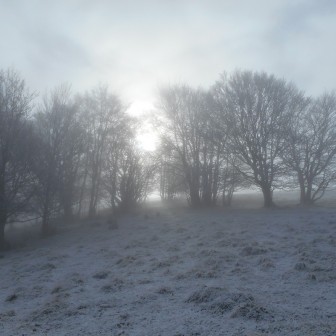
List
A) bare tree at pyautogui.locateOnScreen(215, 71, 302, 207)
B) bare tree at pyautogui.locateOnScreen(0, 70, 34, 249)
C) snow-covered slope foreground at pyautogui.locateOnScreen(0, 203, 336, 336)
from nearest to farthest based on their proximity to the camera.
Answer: snow-covered slope foreground at pyautogui.locateOnScreen(0, 203, 336, 336) → bare tree at pyautogui.locateOnScreen(0, 70, 34, 249) → bare tree at pyautogui.locateOnScreen(215, 71, 302, 207)

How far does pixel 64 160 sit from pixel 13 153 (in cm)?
497

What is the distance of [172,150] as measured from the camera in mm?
34406

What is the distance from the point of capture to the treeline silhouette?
21438 millimetres

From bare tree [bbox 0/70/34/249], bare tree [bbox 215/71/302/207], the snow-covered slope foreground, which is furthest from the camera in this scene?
bare tree [bbox 215/71/302/207]

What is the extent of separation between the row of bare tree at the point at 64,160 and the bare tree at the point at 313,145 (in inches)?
563

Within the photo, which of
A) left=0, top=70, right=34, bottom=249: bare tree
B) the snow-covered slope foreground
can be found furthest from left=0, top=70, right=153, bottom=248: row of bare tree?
the snow-covered slope foreground

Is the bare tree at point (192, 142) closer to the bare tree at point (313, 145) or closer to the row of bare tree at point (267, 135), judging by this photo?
the row of bare tree at point (267, 135)

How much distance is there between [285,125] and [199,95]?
950 cm

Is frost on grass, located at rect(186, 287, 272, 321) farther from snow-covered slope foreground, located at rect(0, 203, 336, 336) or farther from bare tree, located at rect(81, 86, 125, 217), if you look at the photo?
bare tree, located at rect(81, 86, 125, 217)

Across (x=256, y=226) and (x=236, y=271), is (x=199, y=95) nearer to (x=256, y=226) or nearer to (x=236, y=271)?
(x=256, y=226)

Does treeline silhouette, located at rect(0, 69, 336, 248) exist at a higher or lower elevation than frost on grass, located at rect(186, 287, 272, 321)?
higher

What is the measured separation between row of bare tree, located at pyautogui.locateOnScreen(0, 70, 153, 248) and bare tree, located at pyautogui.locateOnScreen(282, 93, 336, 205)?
563 inches

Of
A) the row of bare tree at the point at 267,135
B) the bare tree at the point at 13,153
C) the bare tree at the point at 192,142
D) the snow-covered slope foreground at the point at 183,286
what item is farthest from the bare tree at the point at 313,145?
the bare tree at the point at 13,153

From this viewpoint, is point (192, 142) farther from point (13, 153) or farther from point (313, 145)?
point (13, 153)
